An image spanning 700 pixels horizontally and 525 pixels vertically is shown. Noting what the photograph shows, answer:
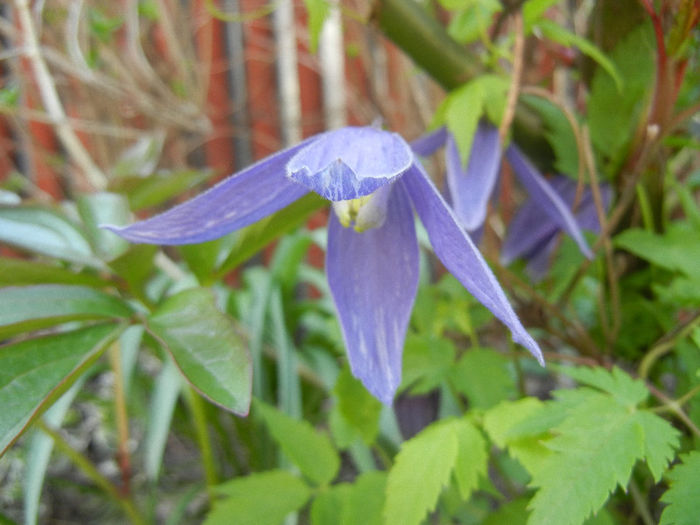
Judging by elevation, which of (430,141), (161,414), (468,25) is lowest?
(161,414)

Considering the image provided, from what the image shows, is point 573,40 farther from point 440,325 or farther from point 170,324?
point 170,324

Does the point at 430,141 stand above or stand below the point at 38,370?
above

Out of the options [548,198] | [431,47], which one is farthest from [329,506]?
[431,47]

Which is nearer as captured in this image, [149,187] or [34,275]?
[34,275]

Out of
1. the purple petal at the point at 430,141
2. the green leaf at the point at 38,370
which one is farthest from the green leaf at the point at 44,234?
the purple petal at the point at 430,141

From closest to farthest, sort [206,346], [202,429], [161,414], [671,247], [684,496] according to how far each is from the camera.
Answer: [684,496]
[206,346]
[671,247]
[202,429]
[161,414]

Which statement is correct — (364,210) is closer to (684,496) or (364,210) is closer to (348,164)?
(348,164)
